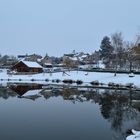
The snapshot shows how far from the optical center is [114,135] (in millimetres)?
22125

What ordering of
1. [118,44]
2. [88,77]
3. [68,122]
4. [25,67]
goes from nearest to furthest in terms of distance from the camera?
[68,122]
[88,77]
[118,44]
[25,67]

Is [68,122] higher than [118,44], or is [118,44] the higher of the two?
[118,44]

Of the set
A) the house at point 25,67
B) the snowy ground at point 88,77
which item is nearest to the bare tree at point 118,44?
the snowy ground at point 88,77

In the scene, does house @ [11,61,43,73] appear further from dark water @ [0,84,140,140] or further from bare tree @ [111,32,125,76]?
dark water @ [0,84,140,140]

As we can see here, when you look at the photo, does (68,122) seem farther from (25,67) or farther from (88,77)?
(25,67)

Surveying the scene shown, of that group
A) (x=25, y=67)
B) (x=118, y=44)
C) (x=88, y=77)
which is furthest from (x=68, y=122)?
(x=25, y=67)

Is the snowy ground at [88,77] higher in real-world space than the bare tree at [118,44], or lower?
lower

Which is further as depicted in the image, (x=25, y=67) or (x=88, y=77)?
(x=25, y=67)

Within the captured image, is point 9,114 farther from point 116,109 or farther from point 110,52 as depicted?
point 110,52

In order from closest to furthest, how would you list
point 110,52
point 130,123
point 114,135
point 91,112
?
point 114,135, point 130,123, point 91,112, point 110,52

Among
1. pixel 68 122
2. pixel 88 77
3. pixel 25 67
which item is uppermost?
pixel 25 67

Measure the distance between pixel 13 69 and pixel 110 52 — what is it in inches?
1354

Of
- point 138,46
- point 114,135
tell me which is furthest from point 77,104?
point 138,46

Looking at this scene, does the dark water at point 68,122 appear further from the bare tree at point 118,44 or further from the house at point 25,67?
the house at point 25,67
